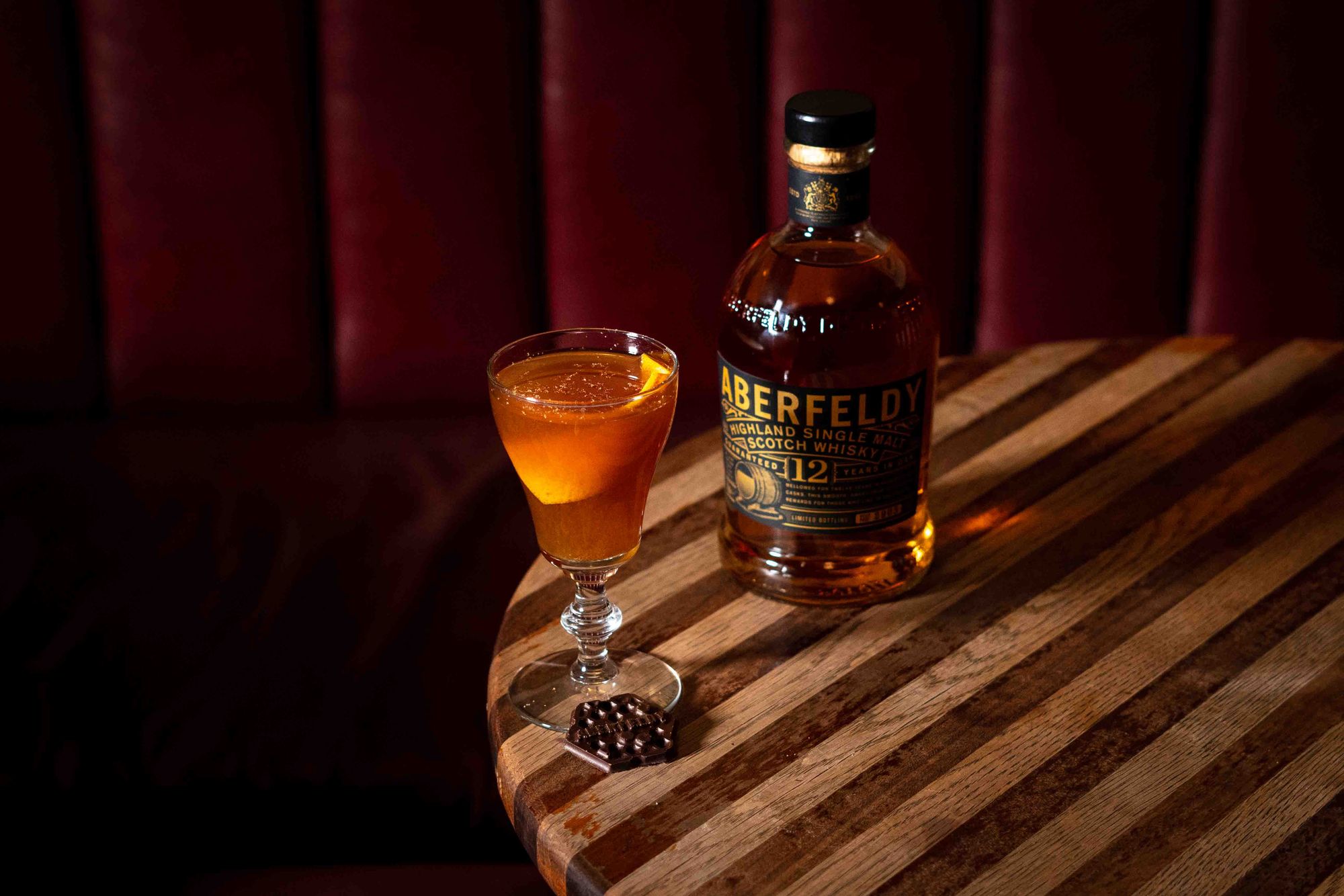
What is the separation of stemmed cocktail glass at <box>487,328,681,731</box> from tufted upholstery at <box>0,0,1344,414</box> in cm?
74

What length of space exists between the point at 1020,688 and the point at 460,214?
92cm

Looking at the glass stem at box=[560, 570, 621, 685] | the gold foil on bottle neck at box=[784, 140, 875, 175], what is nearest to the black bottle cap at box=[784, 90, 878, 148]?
the gold foil on bottle neck at box=[784, 140, 875, 175]

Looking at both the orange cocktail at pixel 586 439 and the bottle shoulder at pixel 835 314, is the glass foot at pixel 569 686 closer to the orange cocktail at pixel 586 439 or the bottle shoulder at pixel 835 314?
the orange cocktail at pixel 586 439

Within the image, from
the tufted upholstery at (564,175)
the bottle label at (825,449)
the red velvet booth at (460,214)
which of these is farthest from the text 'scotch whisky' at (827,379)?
the tufted upholstery at (564,175)

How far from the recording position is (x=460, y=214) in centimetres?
148

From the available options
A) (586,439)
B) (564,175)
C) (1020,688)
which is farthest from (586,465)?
(564,175)

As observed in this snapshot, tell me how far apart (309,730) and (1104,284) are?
0.99 meters

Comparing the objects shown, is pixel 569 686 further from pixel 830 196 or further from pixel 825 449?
pixel 830 196

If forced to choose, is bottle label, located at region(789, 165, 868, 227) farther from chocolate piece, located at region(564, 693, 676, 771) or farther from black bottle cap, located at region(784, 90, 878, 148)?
chocolate piece, located at region(564, 693, 676, 771)

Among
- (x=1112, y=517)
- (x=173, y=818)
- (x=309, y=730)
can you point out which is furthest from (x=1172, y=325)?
(x=173, y=818)

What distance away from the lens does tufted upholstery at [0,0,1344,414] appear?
1.43 meters

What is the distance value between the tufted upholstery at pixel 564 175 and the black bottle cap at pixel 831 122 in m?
0.74

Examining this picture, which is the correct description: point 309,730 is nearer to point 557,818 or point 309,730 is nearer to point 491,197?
point 557,818

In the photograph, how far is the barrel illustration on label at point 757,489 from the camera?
82cm
